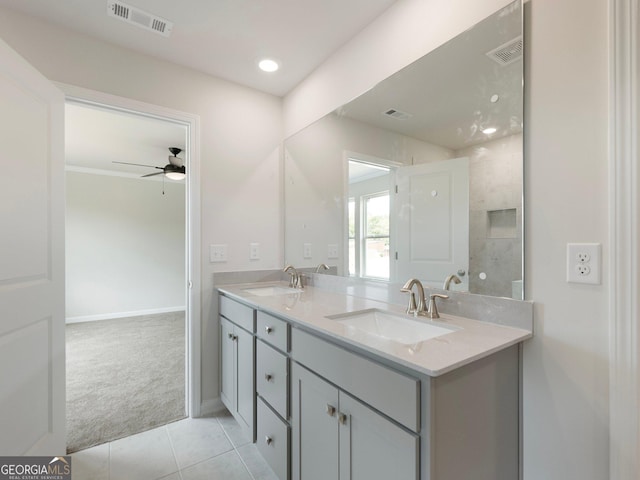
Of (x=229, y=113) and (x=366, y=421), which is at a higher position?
(x=229, y=113)

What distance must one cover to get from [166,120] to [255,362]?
1.72 metres

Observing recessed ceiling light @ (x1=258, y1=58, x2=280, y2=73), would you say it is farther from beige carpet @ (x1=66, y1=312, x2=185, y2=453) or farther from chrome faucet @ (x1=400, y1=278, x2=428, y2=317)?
beige carpet @ (x1=66, y1=312, x2=185, y2=453)

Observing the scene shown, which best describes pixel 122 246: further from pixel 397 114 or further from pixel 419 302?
pixel 419 302

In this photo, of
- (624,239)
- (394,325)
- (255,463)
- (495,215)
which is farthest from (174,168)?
(624,239)

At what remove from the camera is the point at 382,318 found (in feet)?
4.85

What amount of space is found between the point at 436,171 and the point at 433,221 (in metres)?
0.24

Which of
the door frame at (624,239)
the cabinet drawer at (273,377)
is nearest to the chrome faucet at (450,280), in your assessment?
the door frame at (624,239)

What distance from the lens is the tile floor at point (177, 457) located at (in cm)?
162

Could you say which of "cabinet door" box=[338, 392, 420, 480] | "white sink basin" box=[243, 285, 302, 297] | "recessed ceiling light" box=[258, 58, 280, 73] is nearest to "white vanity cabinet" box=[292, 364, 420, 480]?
"cabinet door" box=[338, 392, 420, 480]

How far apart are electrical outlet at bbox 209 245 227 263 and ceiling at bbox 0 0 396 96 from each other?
50.9 inches

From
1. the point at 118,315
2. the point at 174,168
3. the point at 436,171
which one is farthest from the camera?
the point at 118,315

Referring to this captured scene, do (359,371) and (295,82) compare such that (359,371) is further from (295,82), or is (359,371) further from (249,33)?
(295,82)

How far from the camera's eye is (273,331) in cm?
153

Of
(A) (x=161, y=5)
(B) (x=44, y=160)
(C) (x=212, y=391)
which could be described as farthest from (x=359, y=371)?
(A) (x=161, y=5)
